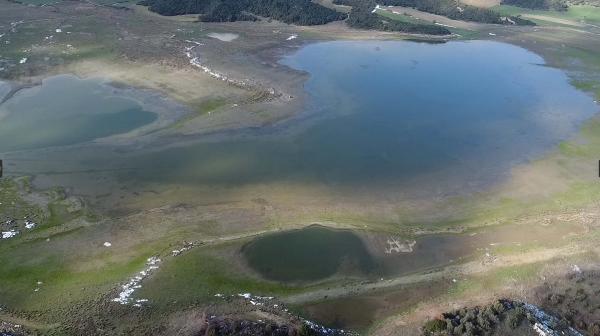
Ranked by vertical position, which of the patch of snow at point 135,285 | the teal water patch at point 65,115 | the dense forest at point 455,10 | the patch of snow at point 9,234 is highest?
the dense forest at point 455,10

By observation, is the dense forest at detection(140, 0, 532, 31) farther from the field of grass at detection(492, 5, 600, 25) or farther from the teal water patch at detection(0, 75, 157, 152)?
the teal water patch at detection(0, 75, 157, 152)

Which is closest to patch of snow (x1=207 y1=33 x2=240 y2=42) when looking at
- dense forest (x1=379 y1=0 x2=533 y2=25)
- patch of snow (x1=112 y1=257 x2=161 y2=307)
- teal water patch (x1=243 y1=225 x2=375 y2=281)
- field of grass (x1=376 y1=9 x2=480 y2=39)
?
field of grass (x1=376 y1=9 x2=480 y2=39)

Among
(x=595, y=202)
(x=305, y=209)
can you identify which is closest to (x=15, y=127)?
(x=305, y=209)

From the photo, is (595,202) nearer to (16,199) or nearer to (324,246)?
(324,246)

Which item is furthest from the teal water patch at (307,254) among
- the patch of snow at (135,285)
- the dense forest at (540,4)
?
the dense forest at (540,4)

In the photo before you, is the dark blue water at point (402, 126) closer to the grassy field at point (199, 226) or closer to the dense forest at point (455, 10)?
the grassy field at point (199, 226)

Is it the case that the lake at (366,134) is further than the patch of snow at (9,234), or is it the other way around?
the lake at (366,134)

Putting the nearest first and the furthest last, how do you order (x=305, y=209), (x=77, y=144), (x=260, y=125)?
(x=305, y=209) < (x=77, y=144) < (x=260, y=125)
